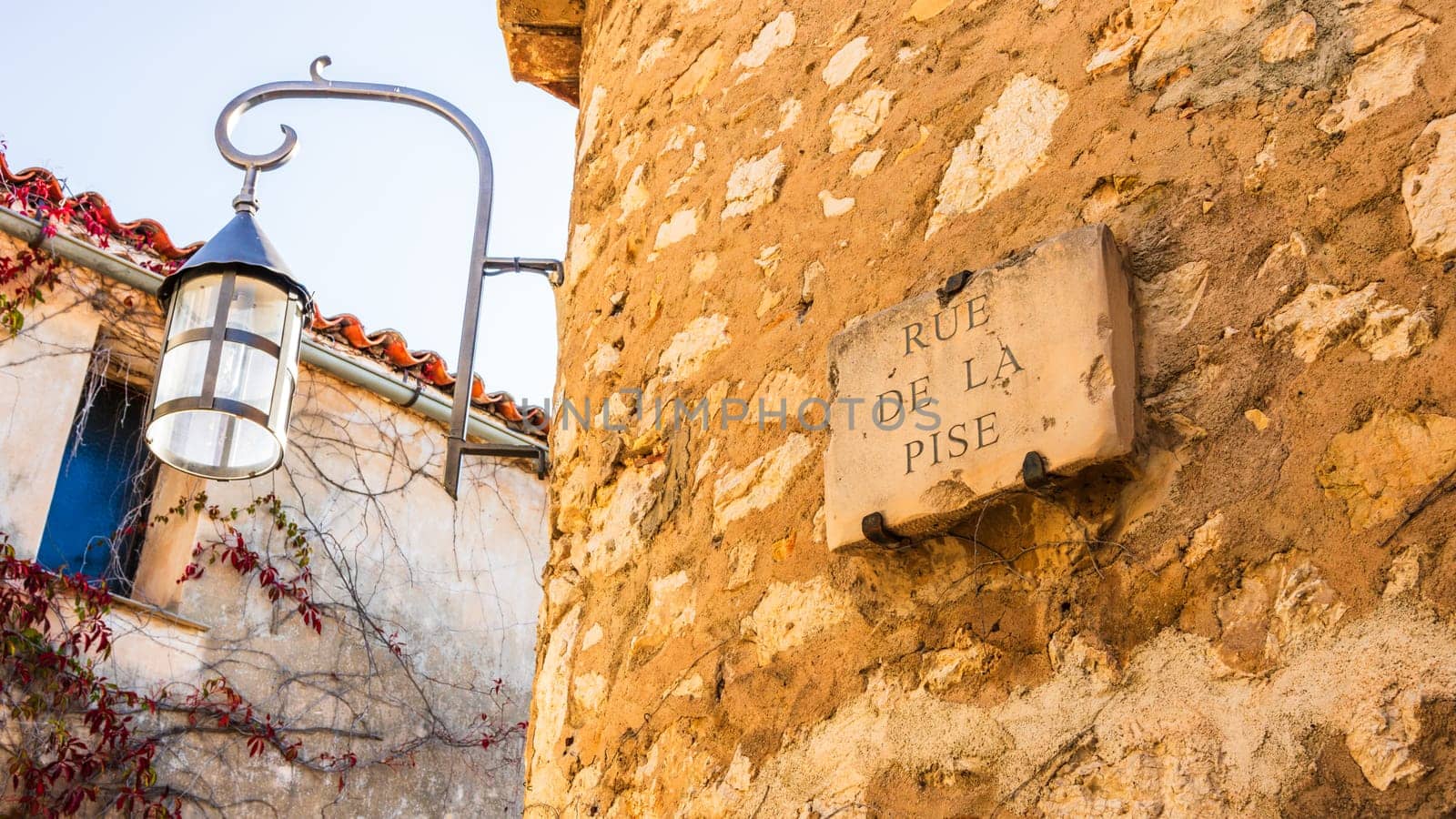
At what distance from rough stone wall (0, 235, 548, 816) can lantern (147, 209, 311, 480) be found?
2.35 meters

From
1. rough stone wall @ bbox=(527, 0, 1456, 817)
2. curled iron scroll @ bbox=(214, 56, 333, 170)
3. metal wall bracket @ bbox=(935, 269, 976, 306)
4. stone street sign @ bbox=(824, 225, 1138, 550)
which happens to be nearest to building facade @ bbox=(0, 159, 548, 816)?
curled iron scroll @ bbox=(214, 56, 333, 170)

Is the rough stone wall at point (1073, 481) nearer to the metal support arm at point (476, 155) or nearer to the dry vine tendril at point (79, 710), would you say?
the metal support arm at point (476, 155)

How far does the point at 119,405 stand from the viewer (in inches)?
240

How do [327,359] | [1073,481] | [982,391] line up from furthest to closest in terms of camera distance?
[327,359] → [982,391] → [1073,481]

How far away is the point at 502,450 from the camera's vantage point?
347 cm

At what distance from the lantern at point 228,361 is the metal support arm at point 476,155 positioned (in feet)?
1.12

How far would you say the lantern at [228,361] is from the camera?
3.41m

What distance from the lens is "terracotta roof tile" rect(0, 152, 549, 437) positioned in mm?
5816

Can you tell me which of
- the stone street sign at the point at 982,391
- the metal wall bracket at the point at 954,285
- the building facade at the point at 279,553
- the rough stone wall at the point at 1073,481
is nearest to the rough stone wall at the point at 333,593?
the building facade at the point at 279,553

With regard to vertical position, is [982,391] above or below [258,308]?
below

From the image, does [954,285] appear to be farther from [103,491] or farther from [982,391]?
[103,491]

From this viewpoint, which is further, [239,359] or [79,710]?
[79,710]

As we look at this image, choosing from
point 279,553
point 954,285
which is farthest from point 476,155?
point 279,553

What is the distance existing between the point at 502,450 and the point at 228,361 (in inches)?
25.8
